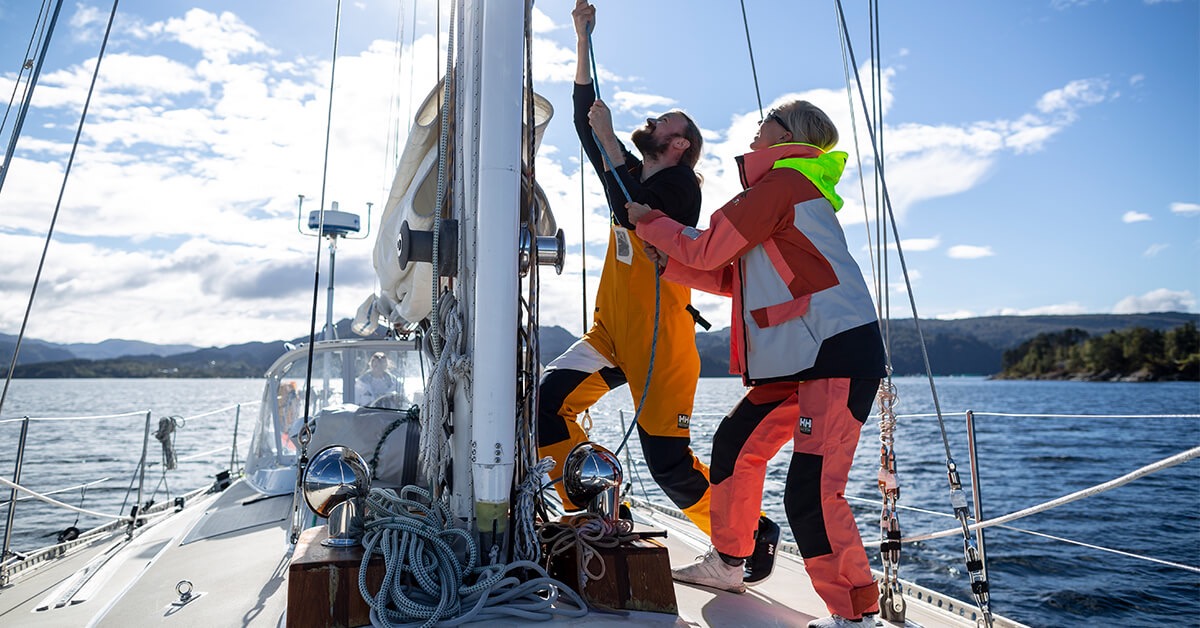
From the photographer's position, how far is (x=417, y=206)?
290 centimetres

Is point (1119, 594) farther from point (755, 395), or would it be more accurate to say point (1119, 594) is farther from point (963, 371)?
point (963, 371)

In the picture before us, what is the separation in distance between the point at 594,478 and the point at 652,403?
479mm

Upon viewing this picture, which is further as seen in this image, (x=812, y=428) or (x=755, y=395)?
(x=755, y=395)

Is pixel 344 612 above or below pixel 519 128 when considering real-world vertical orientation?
below

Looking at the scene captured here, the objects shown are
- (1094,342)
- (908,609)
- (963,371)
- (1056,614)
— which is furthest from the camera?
(963,371)

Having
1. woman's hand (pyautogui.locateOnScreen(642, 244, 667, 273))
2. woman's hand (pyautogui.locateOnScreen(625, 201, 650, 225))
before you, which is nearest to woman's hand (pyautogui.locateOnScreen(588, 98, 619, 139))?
woman's hand (pyautogui.locateOnScreen(625, 201, 650, 225))

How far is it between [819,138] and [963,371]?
101788mm

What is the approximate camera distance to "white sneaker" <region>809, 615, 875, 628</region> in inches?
74.4

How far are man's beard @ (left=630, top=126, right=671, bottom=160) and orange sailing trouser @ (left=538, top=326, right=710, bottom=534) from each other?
0.60 metres

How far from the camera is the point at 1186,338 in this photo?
5838cm

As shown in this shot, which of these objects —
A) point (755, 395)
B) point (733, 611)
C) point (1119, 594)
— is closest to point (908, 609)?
point (733, 611)

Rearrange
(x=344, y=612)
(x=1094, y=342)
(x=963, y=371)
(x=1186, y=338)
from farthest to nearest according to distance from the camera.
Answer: (x=963, y=371) < (x=1094, y=342) < (x=1186, y=338) < (x=344, y=612)

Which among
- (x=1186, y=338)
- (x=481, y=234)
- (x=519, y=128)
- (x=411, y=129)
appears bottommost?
(x=481, y=234)

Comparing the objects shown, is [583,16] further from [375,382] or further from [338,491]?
[375,382]
